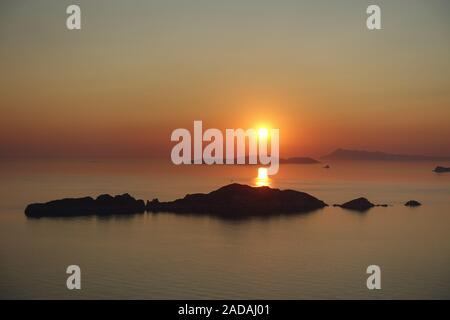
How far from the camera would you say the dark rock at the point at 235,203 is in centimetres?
7619

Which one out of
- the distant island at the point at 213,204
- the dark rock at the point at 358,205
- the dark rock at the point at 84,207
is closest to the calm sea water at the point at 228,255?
the dark rock at the point at 84,207

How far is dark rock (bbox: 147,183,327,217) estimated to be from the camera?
76188 millimetres

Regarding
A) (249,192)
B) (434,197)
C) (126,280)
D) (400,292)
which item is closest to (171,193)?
(249,192)

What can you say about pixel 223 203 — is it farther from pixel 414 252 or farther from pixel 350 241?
pixel 414 252

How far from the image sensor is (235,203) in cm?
7638

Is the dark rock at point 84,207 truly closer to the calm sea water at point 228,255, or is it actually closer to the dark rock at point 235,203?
the calm sea water at point 228,255

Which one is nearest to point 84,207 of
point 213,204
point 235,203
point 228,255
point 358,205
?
point 213,204

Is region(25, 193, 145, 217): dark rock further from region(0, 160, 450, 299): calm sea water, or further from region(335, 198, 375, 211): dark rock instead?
region(335, 198, 375, 211): dark rock

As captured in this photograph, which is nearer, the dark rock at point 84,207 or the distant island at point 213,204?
the dark rock at point 84,207

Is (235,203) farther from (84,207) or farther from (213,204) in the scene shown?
(84,207)

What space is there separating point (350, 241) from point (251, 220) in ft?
53.7

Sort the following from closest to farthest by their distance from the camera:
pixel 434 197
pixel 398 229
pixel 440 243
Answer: pixel 440 243 < pixel 398 229 < pixel 434 197

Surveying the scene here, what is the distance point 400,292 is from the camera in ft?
120

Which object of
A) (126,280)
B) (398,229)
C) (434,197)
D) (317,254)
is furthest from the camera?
(434,197)
